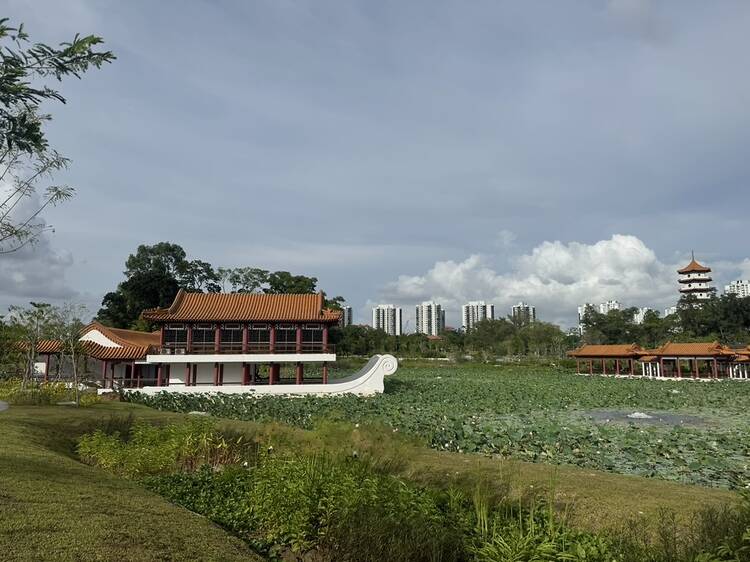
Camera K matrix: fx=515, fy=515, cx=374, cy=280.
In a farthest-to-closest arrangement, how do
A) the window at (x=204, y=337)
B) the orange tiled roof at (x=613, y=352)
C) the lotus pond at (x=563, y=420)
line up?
the orange tiled roof at (x=613, y=352) → the window at (x=204, y=337) → the lotus pond at (x=563, y=420)

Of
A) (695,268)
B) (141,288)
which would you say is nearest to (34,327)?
(141,288)

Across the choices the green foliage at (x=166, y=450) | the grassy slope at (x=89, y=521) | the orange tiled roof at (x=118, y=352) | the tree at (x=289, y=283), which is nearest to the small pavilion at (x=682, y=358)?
the tree at (x=289, y=283)

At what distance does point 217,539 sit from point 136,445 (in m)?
4.91

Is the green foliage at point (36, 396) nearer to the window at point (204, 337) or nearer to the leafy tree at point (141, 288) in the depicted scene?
the window at point (204, 337)

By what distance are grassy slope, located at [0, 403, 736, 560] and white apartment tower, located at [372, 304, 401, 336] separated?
14208cm

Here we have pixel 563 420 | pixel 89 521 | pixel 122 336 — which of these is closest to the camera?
pixel 89 521

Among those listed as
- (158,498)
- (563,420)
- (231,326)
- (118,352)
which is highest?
(231,326)

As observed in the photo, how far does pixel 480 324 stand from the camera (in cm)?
8862

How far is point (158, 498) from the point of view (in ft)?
21.2

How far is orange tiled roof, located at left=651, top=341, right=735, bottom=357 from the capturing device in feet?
136

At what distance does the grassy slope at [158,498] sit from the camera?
4379 mm

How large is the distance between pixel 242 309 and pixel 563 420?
16425 millimetres

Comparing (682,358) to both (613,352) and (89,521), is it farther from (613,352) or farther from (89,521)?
(89,521)

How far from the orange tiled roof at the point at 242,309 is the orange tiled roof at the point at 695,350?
32.0 metres
